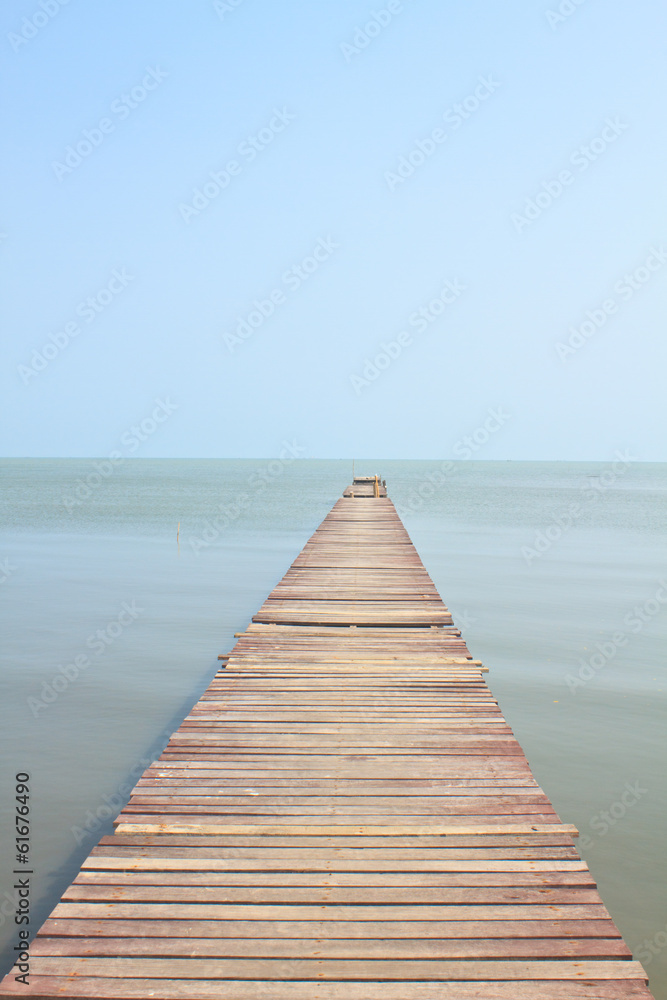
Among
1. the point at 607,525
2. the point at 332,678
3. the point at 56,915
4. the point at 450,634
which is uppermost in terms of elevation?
the point at 607,525

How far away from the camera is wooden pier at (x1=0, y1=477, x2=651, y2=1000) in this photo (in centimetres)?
299

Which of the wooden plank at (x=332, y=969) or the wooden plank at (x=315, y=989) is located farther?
the wooden plank at (x=332, y=969)

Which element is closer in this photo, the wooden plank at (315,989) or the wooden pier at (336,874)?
the wooden plank at (315,989)

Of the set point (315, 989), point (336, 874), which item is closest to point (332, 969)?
point (315, 989)

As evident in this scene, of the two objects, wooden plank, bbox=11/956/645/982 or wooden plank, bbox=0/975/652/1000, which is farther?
wooden plank, bbox=11/956/645/982

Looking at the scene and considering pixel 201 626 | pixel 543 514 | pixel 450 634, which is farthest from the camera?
pixel 543 514

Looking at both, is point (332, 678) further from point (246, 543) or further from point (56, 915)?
point (246, 543)

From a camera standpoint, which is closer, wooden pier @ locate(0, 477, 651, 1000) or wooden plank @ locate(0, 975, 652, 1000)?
wooden plank @ locate(0, 975, 652, 1000)

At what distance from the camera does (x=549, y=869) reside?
3709 millimetres

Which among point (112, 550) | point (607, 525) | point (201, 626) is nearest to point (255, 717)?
point (201, 626)

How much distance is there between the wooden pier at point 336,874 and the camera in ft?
9.80

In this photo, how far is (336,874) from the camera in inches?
143

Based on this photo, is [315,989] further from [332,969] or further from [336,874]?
[336,874]

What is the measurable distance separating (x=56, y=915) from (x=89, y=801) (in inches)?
126
